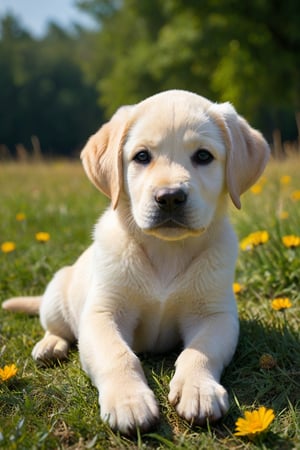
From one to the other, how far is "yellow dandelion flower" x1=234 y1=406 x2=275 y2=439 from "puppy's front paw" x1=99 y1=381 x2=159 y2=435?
29 cm

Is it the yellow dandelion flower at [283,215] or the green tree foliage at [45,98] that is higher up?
the yellow dandelion flower at [283,215]

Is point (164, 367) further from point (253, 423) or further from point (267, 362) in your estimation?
point (253, 423)

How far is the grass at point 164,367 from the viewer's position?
75.6 inches

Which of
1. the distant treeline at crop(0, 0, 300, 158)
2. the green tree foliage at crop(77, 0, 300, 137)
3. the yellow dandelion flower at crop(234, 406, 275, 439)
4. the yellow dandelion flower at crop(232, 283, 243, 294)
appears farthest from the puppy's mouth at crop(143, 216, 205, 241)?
the green tree foliage at crop(77, 0, 300, 137)

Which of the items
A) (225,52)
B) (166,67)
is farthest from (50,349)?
(166,67)

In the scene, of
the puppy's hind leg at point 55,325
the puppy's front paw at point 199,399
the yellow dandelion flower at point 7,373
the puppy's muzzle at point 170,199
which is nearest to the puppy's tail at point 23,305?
the puppy's hind leg at point 55,325

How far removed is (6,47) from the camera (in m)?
48.0

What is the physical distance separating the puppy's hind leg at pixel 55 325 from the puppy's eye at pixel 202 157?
1.17 m

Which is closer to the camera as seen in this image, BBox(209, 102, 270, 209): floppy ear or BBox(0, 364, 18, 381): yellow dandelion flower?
BBox(0, 364, 18, 381): yellow dandelion flower

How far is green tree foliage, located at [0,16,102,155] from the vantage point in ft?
147

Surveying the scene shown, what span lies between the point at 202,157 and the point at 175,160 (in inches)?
6.2

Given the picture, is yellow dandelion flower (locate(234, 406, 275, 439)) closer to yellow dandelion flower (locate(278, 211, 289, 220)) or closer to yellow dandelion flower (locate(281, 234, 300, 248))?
yellow dandelion flower (locate(281, 234, 300, 248))

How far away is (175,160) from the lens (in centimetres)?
241

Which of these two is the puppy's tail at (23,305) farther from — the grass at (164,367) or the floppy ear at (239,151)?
the floppy ear at (239,151)
